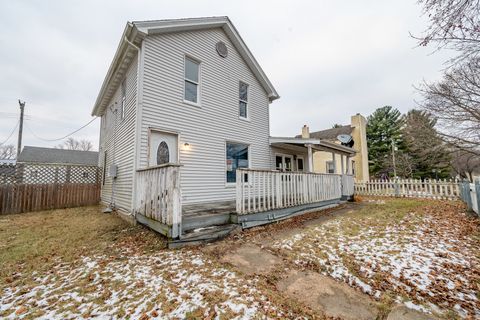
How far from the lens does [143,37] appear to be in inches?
233

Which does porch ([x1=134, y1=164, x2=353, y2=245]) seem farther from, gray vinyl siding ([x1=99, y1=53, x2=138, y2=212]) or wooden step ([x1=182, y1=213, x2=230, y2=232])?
gray vinyl siding ([x1=99, y1=53, x2=138, y2=212])

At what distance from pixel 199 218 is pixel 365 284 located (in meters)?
3.27

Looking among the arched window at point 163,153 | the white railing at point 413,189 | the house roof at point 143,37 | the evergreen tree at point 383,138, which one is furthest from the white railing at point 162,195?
the evergreen tree at point 383,138

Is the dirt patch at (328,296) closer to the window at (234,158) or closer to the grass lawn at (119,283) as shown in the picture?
the grass lawn at (119,283)

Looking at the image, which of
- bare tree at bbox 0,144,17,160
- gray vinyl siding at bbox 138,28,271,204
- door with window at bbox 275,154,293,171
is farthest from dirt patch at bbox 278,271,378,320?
bare tree at bbox 0,144,17,160

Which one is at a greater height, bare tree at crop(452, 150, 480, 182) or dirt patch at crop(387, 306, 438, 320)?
bare tree at crop(452, 150, 480, 182)

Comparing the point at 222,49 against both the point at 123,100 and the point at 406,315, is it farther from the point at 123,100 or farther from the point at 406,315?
the point at 406,315

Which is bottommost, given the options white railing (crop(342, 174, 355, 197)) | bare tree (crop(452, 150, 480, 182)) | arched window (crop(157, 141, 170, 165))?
white railing (crop(342, 174, 355, 197))

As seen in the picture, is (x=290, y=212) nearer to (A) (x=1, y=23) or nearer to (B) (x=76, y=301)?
(B) (x=76, y=301)

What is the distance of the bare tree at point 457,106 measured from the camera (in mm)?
8203

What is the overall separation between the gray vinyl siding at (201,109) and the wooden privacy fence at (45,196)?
6039mm

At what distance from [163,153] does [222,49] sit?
16.8ft

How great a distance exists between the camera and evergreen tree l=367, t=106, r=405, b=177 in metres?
25.2

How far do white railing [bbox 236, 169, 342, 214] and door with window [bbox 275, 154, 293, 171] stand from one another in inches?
110
